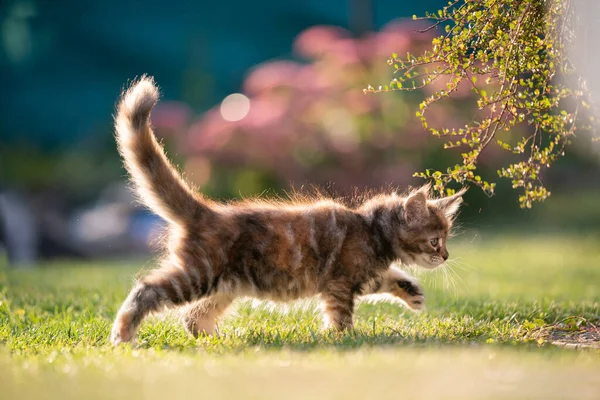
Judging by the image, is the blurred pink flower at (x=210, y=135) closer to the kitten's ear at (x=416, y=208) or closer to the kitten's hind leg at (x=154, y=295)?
the kitten's ear at (x=416, y=208)

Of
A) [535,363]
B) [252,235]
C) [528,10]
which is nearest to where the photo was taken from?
[535,363]

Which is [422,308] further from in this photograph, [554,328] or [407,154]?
A: [407,154]

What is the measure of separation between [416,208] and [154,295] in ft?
5.25

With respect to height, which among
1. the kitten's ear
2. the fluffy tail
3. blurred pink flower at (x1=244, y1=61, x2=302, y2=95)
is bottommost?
the kitten's ear

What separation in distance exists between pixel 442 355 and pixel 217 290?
121 cm

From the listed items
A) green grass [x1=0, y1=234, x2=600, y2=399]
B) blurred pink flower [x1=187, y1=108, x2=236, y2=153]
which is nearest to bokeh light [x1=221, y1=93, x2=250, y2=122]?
blurred pink flower [x1=187, y1=108, x2=236, y2=153]

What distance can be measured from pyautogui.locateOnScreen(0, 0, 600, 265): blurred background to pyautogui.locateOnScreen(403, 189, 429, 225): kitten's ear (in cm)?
711

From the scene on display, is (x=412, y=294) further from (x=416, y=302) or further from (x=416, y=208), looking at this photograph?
(x=416, y=208)

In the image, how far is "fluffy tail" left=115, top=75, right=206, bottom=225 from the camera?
3865mm

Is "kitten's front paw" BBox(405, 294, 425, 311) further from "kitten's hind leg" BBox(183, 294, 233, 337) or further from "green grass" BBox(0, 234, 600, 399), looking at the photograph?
"kitten's hind leg" BBox(183, 294, 233, 337)

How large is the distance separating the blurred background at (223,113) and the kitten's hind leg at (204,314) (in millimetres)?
7371

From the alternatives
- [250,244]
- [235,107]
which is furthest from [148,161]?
[235,107]

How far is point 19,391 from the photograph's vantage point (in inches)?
100

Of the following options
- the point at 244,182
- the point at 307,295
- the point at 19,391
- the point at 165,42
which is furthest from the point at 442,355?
the point at 165,42
